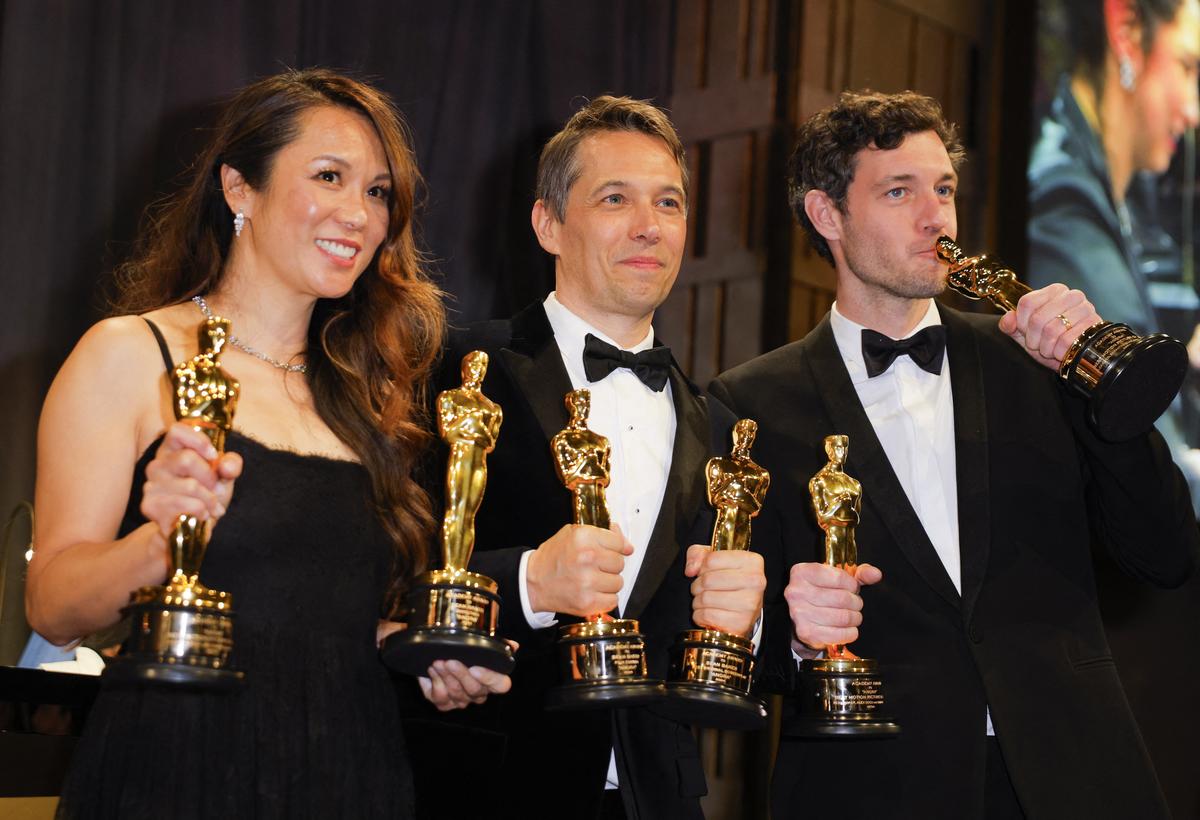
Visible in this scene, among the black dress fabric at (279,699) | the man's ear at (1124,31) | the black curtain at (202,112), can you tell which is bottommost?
the black dress fabric at (279,699)

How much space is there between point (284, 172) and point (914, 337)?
121 cm

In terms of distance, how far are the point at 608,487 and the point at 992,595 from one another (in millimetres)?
690

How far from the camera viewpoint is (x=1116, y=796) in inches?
90.7

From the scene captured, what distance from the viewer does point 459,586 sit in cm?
189

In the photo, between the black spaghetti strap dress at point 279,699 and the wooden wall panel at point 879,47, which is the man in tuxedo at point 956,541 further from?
the wooden wall panel at point 879,47

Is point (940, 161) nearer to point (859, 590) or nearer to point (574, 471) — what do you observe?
point (859, 590)

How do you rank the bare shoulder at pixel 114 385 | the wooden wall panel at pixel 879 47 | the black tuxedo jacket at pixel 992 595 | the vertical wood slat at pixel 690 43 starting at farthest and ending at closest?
the vertical wood slat at pixel 690 43
the wooden wall panel at pixel 879 47
the black tuxedo jacket at pixel 992 595
the bare shoulder at pixel 114 385

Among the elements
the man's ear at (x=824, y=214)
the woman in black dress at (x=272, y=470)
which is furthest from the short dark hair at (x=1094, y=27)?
the woman in black dress at (x=272, y=470)

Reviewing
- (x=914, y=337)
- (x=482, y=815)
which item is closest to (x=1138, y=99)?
(x=914, y=337)

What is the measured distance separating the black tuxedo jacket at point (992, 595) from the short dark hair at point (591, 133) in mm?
542

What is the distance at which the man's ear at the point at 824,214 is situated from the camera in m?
2.97

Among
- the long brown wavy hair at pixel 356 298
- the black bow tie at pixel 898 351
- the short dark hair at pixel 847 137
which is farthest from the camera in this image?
the short dark hair at pixel 847 137

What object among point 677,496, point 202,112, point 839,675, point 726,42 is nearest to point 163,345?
point 677,496

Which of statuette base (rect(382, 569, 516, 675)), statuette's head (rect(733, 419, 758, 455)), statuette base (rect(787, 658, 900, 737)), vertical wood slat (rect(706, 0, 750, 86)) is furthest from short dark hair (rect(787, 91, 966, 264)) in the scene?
vertical wood slat (rect(706, 0, 750, 86))
